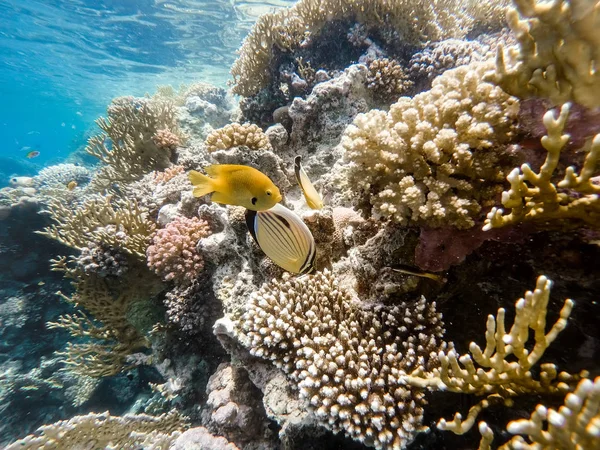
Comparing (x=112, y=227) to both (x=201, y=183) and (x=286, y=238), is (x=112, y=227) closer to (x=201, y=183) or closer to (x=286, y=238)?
(x=201, y=183)

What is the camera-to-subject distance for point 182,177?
5.62 metres

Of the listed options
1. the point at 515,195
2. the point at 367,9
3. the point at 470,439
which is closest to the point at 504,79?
the point at 515,195

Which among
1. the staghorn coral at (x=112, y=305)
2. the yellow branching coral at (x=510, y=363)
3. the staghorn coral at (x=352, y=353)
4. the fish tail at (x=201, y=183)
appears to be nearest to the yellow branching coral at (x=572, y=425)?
the yellow branching coral at (x=510, y=363)

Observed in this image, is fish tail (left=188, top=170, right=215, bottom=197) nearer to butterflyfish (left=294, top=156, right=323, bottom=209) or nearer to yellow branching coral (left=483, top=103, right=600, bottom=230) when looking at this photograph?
butterflyfish (left=294, top=156, right=323, bottom=209)

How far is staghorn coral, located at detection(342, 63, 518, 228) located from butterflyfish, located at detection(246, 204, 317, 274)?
679 millimetres

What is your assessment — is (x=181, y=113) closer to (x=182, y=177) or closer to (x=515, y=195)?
(x=182, y=177)

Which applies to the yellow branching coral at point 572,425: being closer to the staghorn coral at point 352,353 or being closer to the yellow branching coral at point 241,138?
the staghorn coral at point 352,353

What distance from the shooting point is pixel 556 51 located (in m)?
1.59

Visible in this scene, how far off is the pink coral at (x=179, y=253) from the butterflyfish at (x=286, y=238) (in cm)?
286

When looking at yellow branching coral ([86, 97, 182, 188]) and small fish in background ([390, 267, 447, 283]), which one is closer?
small fish in background ([390, 267, 447, 283])

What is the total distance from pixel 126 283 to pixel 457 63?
7163 millimetres

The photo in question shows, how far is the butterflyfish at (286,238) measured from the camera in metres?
1.79

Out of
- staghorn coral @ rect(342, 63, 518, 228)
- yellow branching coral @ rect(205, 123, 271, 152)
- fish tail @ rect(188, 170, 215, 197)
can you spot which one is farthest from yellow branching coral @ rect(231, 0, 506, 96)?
fish tail @ rect(188, 170, 215, 197)

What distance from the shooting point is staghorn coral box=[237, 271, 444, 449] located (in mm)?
2146
